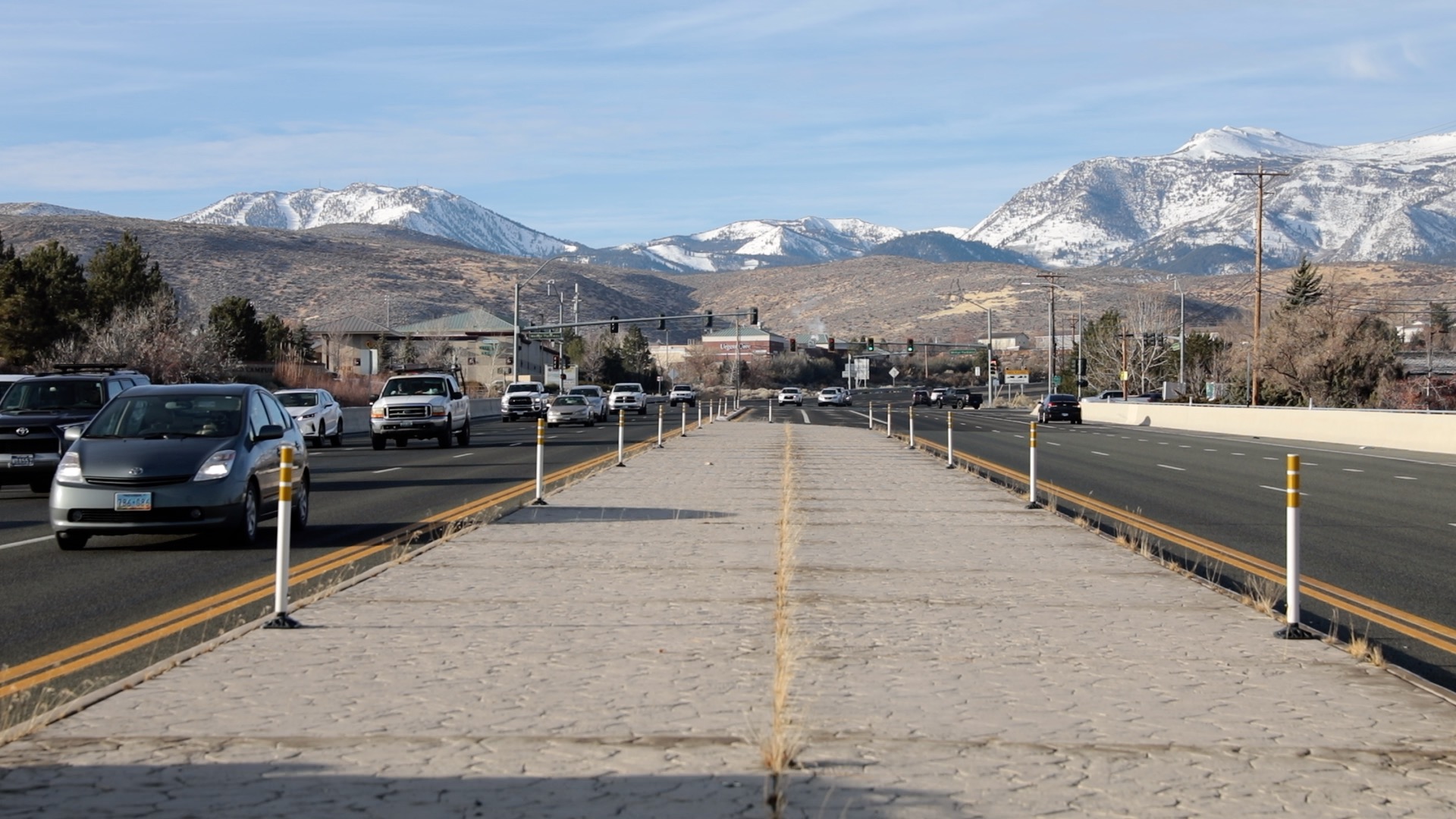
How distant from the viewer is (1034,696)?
7.60 meters

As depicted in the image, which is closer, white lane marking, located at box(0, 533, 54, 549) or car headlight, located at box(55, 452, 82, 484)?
car headlight, located at box(55, 452, 82, 484)

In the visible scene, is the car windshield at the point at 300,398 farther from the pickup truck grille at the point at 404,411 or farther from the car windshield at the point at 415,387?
the pickup truck grille at the point at 404,411

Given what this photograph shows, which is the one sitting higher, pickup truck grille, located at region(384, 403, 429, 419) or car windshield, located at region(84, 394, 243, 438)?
car windshield, located at region(84, 394, 243, 438)

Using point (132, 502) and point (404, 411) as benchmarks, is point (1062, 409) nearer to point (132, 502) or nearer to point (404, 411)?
point (404, 411)

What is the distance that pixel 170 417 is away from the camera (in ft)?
52.2

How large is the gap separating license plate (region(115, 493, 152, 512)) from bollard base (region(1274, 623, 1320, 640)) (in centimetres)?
1021

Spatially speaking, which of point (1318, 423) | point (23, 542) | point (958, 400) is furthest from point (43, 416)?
point (958, 400)

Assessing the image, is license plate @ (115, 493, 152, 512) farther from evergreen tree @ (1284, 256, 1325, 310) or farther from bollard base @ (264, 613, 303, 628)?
evergreen tree @ (1284, 256, 1325, 310)

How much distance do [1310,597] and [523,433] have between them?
133 feet

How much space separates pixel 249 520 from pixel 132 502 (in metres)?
1.19

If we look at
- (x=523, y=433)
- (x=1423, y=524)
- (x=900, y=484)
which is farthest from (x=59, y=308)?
(x=1423, y=524)

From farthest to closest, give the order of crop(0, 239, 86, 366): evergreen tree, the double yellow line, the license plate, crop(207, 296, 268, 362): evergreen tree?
crop(207, 296, 268, 362): evergreen tree
crop(0, 239, 86, 366): evergreen tree
the license plate
the double yellow line

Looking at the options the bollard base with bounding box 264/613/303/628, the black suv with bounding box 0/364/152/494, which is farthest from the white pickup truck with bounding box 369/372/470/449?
the bollard base with bounding box 264/613/303/628

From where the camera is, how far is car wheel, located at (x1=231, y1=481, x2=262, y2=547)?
592 inches
